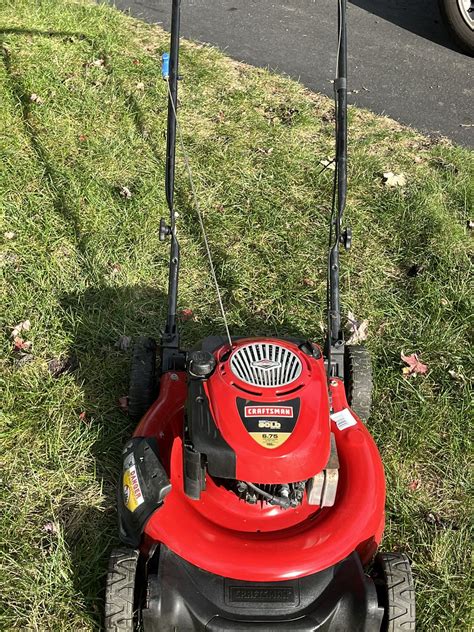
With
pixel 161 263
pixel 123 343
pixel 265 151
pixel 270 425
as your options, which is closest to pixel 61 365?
pixel 123 343

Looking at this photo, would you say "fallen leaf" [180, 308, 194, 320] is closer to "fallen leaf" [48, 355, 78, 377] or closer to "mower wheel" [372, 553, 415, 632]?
"fallen leaf" [48, 355, 78, 377]

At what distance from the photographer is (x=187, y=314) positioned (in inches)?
126

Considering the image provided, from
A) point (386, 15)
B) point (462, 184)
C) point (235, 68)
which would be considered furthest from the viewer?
point (386, 15)

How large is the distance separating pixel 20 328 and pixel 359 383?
1454mm

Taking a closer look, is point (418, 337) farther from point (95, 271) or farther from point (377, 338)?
point (95, 271)

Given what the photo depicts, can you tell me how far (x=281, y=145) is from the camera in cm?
421

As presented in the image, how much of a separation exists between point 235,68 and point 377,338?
2.60 metres

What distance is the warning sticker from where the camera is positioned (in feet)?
7.53

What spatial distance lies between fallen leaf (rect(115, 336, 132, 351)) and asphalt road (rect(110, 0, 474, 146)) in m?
2.51

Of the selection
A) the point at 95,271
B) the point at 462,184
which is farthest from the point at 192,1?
the point at 95,271

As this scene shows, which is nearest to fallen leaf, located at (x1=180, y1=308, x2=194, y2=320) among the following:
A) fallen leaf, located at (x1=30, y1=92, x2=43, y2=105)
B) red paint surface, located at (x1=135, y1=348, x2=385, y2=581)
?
red paint surface, located at (x1=135, y1=348, x2=385, y2=581)

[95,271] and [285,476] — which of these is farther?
[95,271]

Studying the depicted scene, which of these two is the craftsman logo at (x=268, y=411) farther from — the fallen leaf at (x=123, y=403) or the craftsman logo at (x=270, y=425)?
the fallen leaf at (x=123, y=403)

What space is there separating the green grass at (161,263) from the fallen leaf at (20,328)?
34mm
